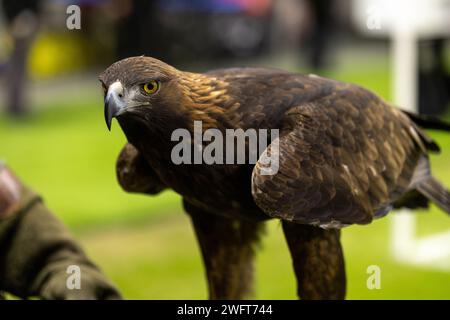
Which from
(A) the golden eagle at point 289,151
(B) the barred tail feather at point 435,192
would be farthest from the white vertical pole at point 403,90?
(A) the golden eagle at point 289,151

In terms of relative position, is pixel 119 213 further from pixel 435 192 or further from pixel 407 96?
pixel 435 192

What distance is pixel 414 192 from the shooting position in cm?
283

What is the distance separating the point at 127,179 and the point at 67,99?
30.4 feet

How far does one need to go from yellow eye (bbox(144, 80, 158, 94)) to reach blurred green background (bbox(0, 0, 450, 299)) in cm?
67

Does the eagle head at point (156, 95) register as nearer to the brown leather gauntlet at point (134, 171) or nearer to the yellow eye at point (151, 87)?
the yellow eye at point (151, 87)

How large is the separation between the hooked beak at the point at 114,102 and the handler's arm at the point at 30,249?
31.0 inches

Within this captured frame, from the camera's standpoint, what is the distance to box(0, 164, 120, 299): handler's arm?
277cm

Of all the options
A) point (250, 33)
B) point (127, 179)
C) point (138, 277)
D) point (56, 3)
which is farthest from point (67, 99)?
point (127, 179)

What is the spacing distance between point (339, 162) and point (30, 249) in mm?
1071

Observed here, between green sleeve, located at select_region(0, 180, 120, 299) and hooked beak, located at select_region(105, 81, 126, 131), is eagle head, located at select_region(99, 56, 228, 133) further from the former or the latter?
green sleeve, located at select_region(0, 180, 120, 299)

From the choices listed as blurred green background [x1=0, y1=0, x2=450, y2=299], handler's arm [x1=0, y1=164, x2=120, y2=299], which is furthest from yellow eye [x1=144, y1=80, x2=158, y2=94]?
handler's arm [x1=0, y1=164, x2=120, y2=299]

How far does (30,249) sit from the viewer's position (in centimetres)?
280

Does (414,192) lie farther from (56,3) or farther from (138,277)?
(56,3)

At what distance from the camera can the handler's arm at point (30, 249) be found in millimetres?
2766
